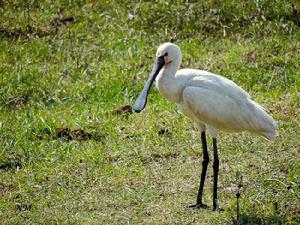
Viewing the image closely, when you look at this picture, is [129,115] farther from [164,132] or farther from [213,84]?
[213,84]

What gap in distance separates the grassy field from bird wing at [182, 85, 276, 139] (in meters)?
0.60

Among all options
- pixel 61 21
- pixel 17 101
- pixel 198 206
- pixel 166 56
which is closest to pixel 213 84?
pixel 166 56

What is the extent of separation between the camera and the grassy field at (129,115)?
344 inches

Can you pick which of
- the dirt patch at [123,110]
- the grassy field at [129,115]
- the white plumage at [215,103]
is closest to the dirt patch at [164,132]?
the grassy field at [129,115]

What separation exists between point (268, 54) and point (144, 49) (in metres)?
1.69

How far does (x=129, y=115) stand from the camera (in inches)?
434

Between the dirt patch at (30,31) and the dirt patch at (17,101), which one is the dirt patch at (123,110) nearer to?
the dirt patch at (17,101)

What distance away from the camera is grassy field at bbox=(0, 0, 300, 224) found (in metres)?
8.73

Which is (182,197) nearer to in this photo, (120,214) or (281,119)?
(120,214)

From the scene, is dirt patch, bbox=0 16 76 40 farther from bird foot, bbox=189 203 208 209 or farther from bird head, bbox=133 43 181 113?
bird foot, bbox=189 203 208 209

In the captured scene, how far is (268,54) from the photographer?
12.4 m

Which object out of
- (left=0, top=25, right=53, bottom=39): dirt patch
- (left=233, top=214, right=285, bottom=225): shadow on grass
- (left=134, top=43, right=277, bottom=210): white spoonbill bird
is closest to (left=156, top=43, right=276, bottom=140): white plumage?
(left=134, top=43, right=277, bottom=210): white spoonbill bird

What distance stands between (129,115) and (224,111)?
103 inches

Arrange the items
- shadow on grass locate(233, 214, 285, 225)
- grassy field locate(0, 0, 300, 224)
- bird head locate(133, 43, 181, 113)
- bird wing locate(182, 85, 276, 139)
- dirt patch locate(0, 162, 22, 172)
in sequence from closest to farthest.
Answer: shadow on grass locate(233, 214, 285, 225)
bird wing locate(182, 85, 276, 139)
grassy field locate(0, 0, 300, 224)
bird head locate(133, 43, 181, 113)
dirt patch locate(0, 162, 22, 172)
